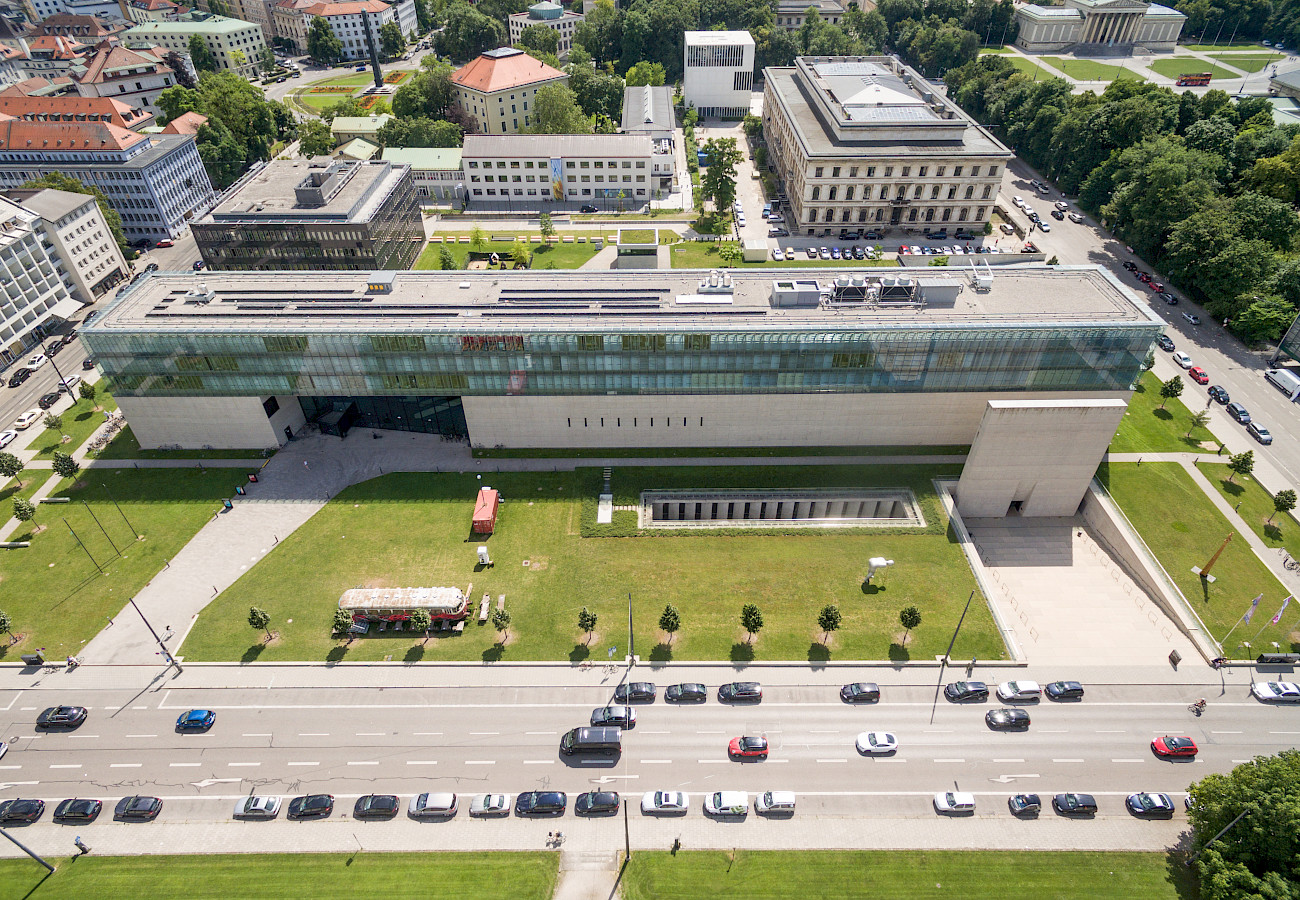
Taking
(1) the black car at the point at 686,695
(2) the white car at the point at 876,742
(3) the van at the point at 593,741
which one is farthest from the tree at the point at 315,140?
(2) the white car at the point at 876,742

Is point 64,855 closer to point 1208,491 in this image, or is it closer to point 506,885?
point 506,885

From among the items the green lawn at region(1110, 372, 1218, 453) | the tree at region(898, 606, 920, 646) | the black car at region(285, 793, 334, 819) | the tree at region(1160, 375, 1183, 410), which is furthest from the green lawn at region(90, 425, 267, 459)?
the tree at region(1160, 375, 1183, 410)

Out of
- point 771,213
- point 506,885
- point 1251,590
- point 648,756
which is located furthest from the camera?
point 771,213

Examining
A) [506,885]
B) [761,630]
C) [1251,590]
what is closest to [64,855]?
[506,885]

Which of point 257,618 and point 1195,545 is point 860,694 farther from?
point 257,618

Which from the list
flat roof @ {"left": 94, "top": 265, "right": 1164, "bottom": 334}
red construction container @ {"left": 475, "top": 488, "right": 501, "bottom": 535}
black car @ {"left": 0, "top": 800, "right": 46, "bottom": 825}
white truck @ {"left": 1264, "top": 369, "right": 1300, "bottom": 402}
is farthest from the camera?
white truck @ {"left": 1264, "top": 369, "right": 1300, "bottom": 402}

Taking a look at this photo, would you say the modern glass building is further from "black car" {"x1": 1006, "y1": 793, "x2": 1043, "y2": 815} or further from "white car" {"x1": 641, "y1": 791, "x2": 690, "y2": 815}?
"black car" {"x1": 1006, "y1": 793, "x2": 1043, "y2": 815}
